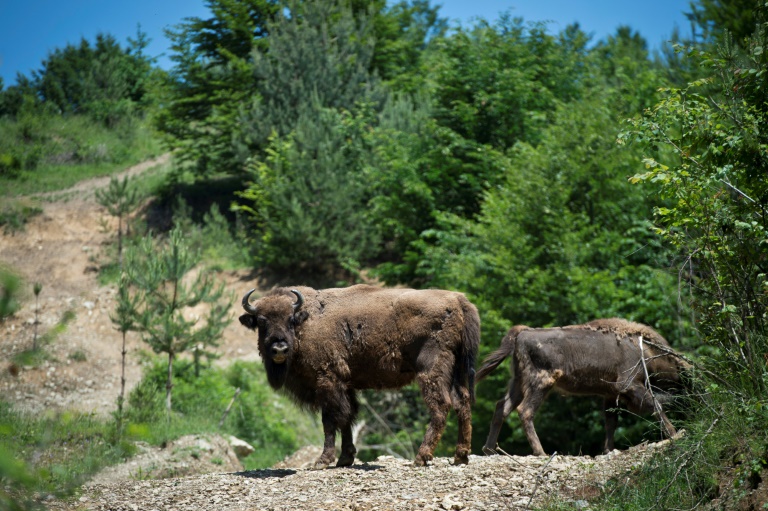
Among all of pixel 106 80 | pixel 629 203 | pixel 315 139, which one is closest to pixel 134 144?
pixel 106 80

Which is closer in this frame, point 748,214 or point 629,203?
point 748,214

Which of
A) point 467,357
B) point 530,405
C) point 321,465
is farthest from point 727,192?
point 321,465

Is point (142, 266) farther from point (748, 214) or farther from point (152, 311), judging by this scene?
point (748, 214)

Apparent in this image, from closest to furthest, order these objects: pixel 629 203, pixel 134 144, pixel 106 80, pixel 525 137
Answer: pixel 629 203, pixel 525 137, pixel 106 80, pixel 134 144

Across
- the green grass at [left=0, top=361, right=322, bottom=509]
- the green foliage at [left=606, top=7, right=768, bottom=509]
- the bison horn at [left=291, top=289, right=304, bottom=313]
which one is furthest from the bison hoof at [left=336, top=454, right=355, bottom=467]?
the green grass at [left=0, top=361, right=322, bottom=509]

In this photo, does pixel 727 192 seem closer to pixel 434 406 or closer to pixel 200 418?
pixel 434 406

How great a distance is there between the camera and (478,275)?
2394 centimetres

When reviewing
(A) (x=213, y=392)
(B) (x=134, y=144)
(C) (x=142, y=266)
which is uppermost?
(B) (x=134, y=144)

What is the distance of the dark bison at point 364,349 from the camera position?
11000mm

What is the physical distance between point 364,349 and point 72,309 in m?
15.5

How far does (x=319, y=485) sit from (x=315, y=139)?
25021mm

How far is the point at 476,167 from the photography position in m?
29.4

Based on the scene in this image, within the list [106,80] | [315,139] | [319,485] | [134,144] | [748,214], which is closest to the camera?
[748,214]

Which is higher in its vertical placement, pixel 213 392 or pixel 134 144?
pixel 134 144
